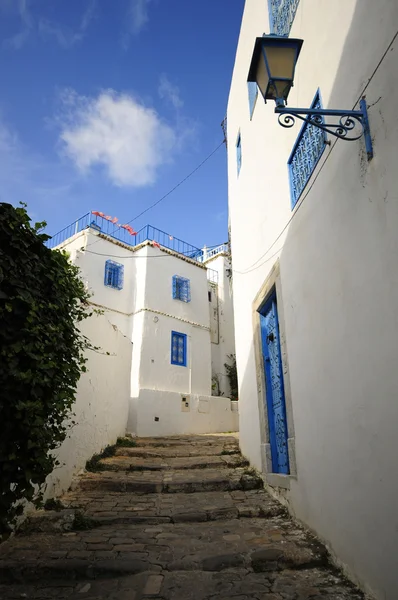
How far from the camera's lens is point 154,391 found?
12547 mm

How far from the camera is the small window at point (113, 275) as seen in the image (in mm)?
14438

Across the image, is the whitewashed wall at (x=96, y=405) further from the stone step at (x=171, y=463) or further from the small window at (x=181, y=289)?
the small window at (x=181, y=289)

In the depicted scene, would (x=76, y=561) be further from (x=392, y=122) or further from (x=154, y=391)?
(x=154, y=391)

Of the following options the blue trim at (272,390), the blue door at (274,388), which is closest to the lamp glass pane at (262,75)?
the blue trim at (272,390)

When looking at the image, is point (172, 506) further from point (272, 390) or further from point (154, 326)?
point (154, 326)

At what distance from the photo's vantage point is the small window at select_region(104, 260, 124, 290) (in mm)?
14438

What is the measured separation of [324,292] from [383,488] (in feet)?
5.17

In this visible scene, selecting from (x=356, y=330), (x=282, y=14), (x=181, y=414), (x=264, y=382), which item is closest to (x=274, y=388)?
(x=264, y=382)

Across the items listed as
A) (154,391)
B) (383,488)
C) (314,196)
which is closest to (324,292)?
(314,196)

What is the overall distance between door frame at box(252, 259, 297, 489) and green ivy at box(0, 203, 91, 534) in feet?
8.00

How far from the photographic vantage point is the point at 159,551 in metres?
3.37

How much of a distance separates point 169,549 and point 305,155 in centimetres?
392

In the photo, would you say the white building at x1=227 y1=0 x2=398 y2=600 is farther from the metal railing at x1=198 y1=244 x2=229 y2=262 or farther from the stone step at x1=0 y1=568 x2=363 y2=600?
the metal railing at x1=198 y1=244 x2=229 y2=262

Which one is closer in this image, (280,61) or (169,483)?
(280,61)
